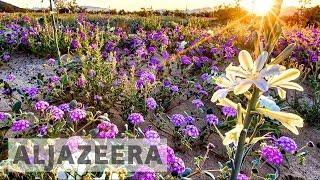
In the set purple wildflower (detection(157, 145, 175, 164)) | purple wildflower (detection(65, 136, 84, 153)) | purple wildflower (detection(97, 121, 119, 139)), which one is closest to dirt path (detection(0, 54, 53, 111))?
purple wildflower (detection(97, 121, 119, 139))

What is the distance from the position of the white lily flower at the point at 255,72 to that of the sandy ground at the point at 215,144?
2410 mm

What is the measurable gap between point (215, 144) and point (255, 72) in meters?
2.99

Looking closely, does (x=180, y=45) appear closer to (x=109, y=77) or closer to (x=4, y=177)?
(x=109, y=77)

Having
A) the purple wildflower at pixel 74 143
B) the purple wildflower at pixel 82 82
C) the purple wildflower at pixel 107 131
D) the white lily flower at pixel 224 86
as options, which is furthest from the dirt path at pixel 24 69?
the white lily flower at pixel 224 86

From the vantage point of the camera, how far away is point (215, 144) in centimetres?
463

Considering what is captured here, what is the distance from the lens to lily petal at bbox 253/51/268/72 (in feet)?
5.36

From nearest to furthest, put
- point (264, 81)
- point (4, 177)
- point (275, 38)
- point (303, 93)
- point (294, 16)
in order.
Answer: point (275, 38), point (264, 81), point (4, 177), point (303, 93), point (294, 16)

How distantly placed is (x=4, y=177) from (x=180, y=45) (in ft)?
16.9

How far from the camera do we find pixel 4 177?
114 inches

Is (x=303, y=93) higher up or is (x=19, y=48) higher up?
(x=19, y=48)

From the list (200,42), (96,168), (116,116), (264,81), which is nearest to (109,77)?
(116,116)

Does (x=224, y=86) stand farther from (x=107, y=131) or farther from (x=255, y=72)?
(x=107, y=131)

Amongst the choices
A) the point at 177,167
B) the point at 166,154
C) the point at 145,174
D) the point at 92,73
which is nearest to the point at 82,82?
the point at 92,73

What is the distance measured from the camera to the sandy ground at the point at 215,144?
436 centimetres
